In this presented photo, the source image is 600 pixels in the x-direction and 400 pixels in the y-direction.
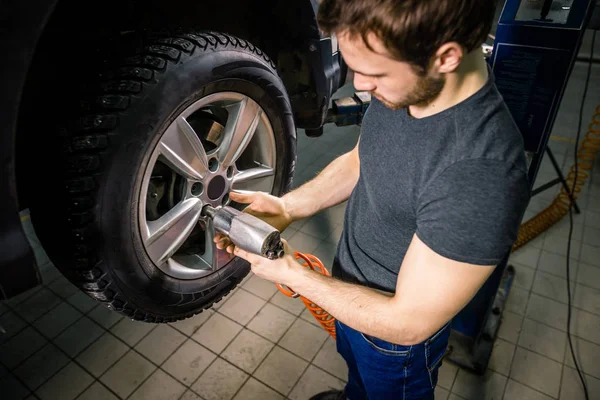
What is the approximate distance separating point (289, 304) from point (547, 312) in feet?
4.58

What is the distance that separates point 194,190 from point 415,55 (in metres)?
0.97

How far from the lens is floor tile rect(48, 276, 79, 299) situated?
2.19 m

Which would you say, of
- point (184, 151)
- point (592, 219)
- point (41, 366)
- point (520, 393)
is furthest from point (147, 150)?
point (592, 219)

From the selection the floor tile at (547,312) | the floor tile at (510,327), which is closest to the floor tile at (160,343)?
the floor tile at (510,327)

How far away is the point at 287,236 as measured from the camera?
101 inches

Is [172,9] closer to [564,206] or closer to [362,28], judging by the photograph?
[362,28]

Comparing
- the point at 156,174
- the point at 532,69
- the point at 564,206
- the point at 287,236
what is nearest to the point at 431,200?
the point at 532,69

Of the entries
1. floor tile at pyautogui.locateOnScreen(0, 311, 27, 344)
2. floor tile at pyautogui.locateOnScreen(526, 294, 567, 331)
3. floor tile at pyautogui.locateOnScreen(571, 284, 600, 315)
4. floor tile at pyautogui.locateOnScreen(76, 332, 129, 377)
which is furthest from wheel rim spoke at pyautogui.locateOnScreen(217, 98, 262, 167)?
floor tile at pyautogui.locateOnScreen(571, 284, 600, 315)

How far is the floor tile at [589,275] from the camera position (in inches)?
88.7

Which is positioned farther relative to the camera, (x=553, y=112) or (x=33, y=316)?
(x=33, y=316)

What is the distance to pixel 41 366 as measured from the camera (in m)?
1.82

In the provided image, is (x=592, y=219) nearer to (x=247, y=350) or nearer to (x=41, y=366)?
(x=247, y=350)

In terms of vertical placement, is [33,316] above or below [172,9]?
below

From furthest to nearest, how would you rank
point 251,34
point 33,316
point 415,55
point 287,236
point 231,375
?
point 287,236 < point 33,316 < point 251,34 < point 231,375 < point 415,55
